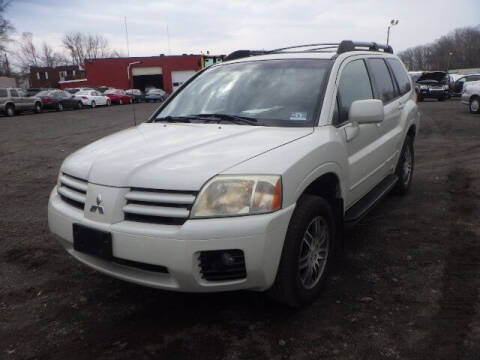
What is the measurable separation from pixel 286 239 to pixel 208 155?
705 millimetres

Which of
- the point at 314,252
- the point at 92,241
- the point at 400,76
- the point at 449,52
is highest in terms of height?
the point at 449,52

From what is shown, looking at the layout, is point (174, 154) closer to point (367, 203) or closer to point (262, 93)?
point (262, 93)

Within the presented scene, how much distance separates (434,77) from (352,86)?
25101 millimetres

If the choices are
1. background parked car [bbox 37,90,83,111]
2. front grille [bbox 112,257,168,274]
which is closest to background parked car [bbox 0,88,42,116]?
background parked car [bbox 37,90,83,111]

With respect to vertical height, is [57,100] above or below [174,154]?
above

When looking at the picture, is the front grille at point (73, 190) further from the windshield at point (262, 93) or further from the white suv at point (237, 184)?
the windshield at point (262, 93)

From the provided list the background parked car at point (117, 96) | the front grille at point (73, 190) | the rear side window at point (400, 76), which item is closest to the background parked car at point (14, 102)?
the background parked car at point (117, 96)

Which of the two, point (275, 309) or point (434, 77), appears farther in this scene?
point (434, 77)

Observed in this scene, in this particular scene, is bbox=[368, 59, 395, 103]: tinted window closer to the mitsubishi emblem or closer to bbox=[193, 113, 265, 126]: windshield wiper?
bbox=[193, 113, 265, 126]: windshield wiper

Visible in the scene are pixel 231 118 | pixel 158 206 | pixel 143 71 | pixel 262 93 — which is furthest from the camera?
pixel 143 71

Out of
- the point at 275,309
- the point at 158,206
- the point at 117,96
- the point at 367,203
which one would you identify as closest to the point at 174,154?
the point at 158,206

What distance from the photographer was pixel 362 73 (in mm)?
4098

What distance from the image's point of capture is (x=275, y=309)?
116 inches

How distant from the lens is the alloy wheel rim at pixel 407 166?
216 inches
